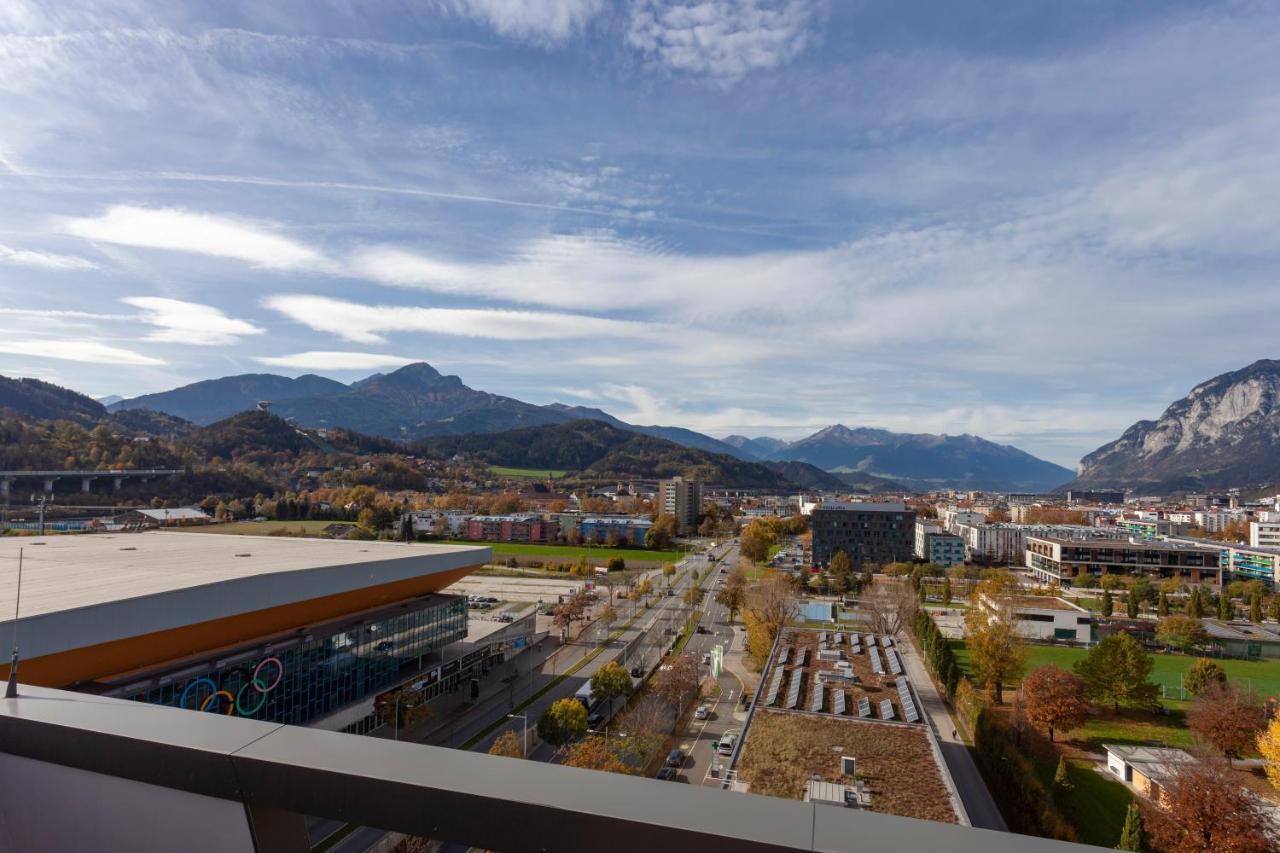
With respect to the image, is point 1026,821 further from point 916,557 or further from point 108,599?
point 916,557

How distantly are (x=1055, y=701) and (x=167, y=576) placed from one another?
15.0 metres

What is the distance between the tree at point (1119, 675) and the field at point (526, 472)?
237ft

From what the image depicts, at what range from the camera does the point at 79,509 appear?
127ft

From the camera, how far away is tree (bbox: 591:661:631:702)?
13.3m

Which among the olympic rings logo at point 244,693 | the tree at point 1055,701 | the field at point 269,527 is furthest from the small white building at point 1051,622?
the field at point 269,527

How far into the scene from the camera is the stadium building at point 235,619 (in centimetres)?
784

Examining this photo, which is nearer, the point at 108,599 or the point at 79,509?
the point at 108,599

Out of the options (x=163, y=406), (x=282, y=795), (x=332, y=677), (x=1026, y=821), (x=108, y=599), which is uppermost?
(x=163, y=406)

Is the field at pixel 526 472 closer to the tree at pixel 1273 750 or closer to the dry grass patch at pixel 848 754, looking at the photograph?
the dry grass patch at pixel 848 754

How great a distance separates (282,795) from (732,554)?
38.4m

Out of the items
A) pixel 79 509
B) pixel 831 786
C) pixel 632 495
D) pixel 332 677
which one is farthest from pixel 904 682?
pixel 632 495

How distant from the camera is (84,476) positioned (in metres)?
42.2

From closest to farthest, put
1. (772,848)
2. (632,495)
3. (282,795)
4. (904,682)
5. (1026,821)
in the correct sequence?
(772,848) < (282,795) < (1026,821) < (904,682) < (632,495)

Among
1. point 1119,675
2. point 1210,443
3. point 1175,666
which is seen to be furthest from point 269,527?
point 1210,443
